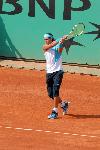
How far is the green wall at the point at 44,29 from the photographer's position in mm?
23781

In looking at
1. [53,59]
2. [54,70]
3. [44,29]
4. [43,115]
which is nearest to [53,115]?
[43,115]

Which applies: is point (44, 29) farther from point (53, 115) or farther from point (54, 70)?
point (53, 115)

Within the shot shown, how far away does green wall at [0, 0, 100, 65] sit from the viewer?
23.8 metres

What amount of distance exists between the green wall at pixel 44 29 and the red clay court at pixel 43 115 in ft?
5.22

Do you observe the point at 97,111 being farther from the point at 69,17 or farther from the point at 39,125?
the point at 69,17

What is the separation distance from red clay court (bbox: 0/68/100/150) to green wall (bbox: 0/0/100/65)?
5.22ft

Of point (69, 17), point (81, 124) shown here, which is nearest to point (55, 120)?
point (81, 124)

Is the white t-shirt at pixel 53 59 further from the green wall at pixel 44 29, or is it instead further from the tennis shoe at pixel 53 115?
the green wall at pixel 44 29

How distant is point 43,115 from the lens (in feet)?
52.3

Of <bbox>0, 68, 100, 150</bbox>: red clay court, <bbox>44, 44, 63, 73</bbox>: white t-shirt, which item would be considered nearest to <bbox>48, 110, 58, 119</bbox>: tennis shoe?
<bbox>0, 68, 100, 150</bbox>: red clay court

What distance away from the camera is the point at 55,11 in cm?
2441

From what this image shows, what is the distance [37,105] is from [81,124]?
92.8 inches

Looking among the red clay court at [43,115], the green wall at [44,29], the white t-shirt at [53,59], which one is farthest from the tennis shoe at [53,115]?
the green wall at [44,29]

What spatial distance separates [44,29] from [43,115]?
29.4 ft
